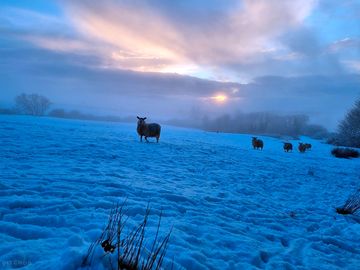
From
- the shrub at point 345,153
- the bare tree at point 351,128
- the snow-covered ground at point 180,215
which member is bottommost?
the snow-covered ground at point 180,215

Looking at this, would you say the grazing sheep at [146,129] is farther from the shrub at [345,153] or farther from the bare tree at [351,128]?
the bare tree at [351,128]

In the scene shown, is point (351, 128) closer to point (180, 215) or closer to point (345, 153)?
point (345, 153)

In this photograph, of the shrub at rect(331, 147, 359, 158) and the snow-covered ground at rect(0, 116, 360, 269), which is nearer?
the snow-covered ground at rect(0, 116, 360, 269)

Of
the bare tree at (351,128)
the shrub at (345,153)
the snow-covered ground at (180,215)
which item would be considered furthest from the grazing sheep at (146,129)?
the bare tree at (351,128)

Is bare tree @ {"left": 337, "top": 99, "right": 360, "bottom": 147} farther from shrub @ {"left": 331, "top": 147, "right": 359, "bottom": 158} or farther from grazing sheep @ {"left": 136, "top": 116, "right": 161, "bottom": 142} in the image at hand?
grazing sheep @ {"left": 136, "top": 116, "right": 161, "bottom": 142}

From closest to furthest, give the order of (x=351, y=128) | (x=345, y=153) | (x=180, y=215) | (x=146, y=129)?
1. (x=180, y=215)
2. (x=146, y=129)
3. (x=345, y=153)
4. (x=351, y=128)

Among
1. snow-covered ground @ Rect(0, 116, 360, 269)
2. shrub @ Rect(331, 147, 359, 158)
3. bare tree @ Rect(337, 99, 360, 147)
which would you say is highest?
bare tree @ Rect(337, 99, 360, 147)

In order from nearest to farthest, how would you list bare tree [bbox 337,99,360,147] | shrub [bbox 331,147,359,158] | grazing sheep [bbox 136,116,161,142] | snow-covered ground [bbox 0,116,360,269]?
1. snow-covered ground [bbox 0,116,360,269]
2. grazing sheep [bbox 136,116,161,142]
3. shrub [bbox 331,147,359,158]
4. bare tree [bbox 337,99,360,147]

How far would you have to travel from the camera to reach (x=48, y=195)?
18.9 ft

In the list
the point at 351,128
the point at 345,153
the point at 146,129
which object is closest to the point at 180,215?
the point at 146,129

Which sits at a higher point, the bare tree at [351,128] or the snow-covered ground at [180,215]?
the bare tree at [351,128]

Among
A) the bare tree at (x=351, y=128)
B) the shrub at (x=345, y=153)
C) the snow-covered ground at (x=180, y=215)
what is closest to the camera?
the snow-covered ground at (x=180, y=215)

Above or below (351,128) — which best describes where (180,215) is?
below

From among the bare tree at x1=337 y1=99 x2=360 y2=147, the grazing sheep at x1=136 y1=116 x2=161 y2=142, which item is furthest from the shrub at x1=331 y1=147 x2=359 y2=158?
the grazing sheep at x1=136 y1=116 x2=161 y2=142
